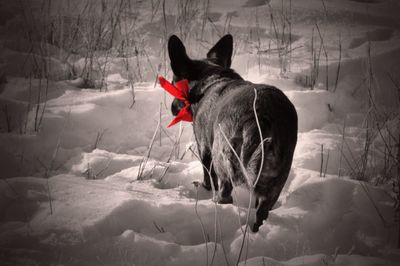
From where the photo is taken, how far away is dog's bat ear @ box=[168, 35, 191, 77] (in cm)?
220

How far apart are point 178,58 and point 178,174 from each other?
30.6 inches

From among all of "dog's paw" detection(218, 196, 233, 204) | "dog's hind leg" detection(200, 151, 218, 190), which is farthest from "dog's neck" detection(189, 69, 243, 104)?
"dog's paw" detection(218, 196, 233, 204)

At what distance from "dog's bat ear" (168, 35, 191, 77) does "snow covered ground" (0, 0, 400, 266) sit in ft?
1.81

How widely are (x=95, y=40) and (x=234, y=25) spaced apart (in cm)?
175

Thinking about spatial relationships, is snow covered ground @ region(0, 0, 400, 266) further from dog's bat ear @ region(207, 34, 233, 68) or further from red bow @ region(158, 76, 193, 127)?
dog's bat ear @ region(207, 34, 233, 68)

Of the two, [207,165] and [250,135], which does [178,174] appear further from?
[250,135]

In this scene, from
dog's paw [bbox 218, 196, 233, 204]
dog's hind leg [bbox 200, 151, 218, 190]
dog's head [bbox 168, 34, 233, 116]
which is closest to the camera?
dog's paw [bbox 218, 196, 233, 204]

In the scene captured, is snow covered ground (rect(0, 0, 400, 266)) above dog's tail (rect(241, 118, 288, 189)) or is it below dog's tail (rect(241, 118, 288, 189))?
below

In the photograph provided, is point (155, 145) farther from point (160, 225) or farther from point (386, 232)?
point (386, 232)

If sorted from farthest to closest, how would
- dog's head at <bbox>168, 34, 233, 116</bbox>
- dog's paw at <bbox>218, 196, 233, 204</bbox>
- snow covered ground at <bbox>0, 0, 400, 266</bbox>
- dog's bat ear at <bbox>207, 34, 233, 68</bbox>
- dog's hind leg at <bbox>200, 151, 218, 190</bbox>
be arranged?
dog's bat ear at <bbox>207, 34, 233, 68</bbox>
dog's head at <bbox>168, 34, 233, 116</bbox>
dog's hind leg at <bbox>200, 151, 218, 190</bbox>
dog's paw at <bbox>218, 196, 233, 204</bbox>
snow covered ground at <bbox>0, 0, 400, 266</bbox>

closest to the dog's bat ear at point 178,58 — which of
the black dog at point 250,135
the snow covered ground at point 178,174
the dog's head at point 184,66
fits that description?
the dog's head at point 184,66

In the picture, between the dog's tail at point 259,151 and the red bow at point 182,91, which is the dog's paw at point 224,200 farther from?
the red bow at point 182,91

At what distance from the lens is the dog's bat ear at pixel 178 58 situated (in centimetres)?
220

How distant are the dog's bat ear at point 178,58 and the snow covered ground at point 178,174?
552 mm
